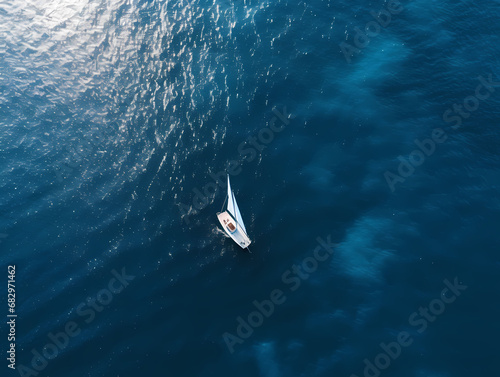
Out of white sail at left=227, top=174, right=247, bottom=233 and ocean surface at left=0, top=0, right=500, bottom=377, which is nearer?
ocean surface at left=0, top=0, right=500, bottom=377

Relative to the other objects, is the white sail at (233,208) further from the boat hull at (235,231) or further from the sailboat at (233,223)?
the boat hull at (235,231)

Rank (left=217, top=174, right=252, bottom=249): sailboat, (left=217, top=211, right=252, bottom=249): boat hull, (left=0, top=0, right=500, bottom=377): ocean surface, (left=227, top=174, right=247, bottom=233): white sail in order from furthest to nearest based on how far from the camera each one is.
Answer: (left=227, top=174, right=247, bottom=233): white sail, (left=217, top=174, right=252, bottom=249): sailboat, (left=217, top=211, right=252, bottom=249): boat hull, (left=0, top=0, right=500, bottom=377): ocean surface

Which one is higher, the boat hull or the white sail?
the white sail

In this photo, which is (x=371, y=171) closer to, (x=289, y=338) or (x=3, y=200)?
(x=289, y=338)

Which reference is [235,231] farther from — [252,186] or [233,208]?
[252,186]

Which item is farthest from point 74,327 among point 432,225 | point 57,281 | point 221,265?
point 432,225

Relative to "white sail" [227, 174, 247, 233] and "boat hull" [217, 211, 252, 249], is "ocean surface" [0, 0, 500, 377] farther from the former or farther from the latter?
"white sail" [227, 174, 247, 233]

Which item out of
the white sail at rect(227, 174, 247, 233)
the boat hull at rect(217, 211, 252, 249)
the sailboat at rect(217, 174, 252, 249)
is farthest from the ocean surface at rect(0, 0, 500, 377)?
the white sail at rect(227, 174, 247, 233)

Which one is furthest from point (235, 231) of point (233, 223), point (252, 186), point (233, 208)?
point (252, 186)
